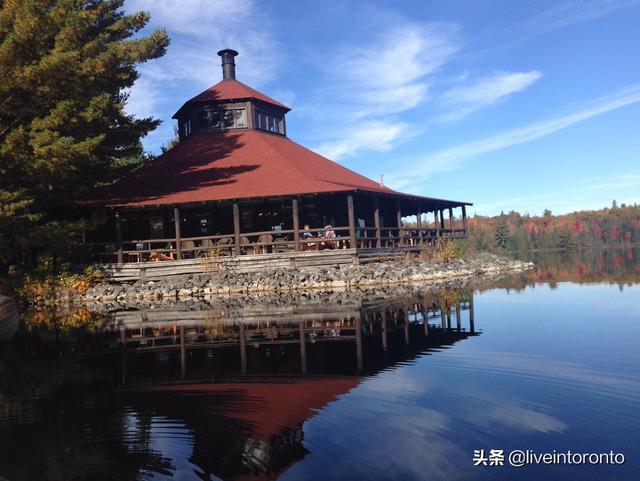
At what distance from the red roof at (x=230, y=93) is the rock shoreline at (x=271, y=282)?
13914mm

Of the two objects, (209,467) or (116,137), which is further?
(116,137)

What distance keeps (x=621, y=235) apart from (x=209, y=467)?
410 ft

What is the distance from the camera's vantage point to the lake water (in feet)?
13.2

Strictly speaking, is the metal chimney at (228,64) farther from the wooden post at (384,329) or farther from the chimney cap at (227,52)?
the wooden post at (384,329)

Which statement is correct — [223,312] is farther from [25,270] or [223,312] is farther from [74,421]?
[25,270]

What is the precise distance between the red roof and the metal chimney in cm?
127

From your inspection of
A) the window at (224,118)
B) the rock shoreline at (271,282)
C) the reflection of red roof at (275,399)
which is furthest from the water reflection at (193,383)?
the window at (224,118)

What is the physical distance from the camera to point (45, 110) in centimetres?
2112

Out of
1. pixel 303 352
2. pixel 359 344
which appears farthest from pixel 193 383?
pixel 359 344

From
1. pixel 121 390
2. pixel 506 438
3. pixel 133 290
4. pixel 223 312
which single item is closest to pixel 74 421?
pixel 121 390

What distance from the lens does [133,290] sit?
22.9 meters

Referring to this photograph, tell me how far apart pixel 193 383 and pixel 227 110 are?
28.7m

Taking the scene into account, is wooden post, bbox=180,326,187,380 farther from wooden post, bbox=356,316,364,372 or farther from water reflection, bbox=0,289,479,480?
wooden post, bbox=356,316,364,372

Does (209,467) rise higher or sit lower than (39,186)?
lower
